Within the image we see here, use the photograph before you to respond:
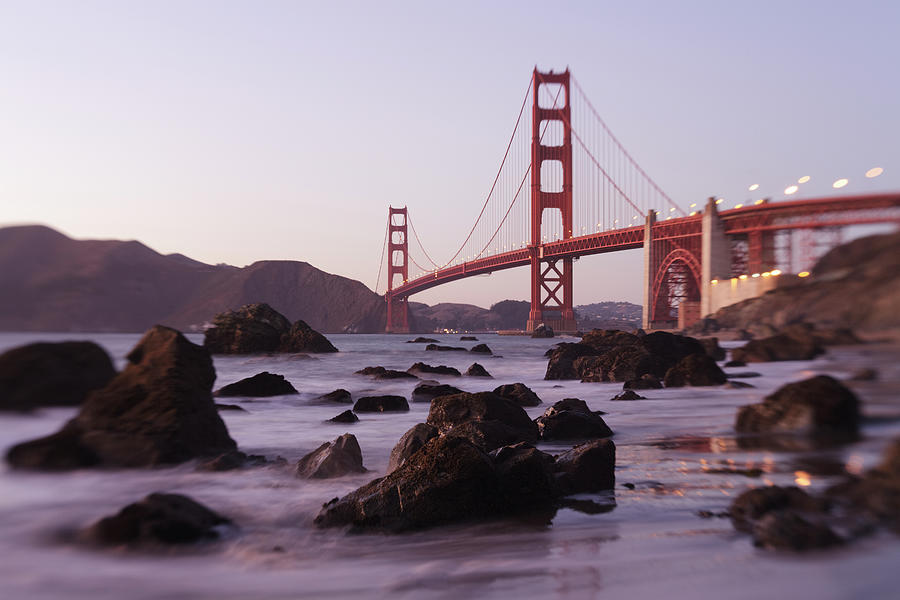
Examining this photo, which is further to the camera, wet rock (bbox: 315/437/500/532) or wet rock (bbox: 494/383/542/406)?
wet rock (bbox: 494/383/542/406)

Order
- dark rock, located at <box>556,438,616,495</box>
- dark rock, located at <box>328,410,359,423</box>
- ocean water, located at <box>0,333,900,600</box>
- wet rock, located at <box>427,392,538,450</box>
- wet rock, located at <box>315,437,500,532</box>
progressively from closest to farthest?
ocean water, located at <box>0,333,900,600</box> < wet rock, located at <box>315,437,500,532</box> < dark rock, located at <box>556,438,616,495</box> < wet rock, located at <box>427,392,538,450</box> < dark rock, located at <box>328,410,359,423</box>

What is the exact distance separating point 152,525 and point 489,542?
123 cm

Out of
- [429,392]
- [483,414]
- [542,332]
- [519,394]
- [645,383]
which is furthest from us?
[542,332]

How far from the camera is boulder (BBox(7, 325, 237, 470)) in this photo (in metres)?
2.50

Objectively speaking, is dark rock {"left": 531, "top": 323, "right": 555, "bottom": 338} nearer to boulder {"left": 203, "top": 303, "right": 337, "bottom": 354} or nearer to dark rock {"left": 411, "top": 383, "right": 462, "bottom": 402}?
dark rock {"left": 411, "top": 383, "right": 462, "bottom": 402}

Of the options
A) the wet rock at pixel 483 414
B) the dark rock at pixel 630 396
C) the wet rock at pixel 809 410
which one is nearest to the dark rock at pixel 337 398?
the wet rock at pixel 483 414

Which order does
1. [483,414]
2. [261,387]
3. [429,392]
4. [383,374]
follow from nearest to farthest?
[483,414] < [261,387] < [429,392] < [383,374]

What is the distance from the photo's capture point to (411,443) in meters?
3.92

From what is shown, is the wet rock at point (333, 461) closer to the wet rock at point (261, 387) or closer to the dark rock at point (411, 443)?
the dark rock at point (411, 443)

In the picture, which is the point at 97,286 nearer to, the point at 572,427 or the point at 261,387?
the point at 572,427

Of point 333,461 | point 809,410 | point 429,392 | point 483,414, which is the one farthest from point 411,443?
point 429,392

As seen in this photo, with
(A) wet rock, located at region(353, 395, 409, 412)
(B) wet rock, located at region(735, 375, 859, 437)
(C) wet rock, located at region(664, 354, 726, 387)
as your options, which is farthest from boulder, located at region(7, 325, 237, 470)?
(A) wet rock, located at region(353, 395, 409, 412)

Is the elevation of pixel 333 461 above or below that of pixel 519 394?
below

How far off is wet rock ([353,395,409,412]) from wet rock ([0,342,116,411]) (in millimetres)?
5315
